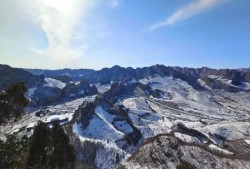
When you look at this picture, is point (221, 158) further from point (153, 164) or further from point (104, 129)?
point (104, 129)

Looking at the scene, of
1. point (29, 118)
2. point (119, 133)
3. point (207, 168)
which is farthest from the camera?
point (29, 118)

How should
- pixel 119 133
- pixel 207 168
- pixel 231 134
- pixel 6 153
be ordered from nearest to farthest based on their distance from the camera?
pixel 6 153, pixel 207 168, pixel 119 133, pixel 231 134

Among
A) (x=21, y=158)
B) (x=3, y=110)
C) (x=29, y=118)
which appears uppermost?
(x=3, y=110)

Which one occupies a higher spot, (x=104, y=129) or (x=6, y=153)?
(x=6, y=153)

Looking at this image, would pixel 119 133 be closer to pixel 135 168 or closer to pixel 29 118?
pixel 135 168

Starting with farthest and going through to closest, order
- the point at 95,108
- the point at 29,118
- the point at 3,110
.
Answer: the point at 29,118, the point at 95,108, the point at 3,110

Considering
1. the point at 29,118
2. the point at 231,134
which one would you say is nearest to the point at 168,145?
the point at 231,134

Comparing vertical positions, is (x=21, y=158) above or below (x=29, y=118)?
above

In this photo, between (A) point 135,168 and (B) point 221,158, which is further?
(B) point 221,158

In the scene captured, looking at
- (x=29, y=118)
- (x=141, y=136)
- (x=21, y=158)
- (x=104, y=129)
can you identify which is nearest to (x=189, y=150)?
(x=141, y=136)
